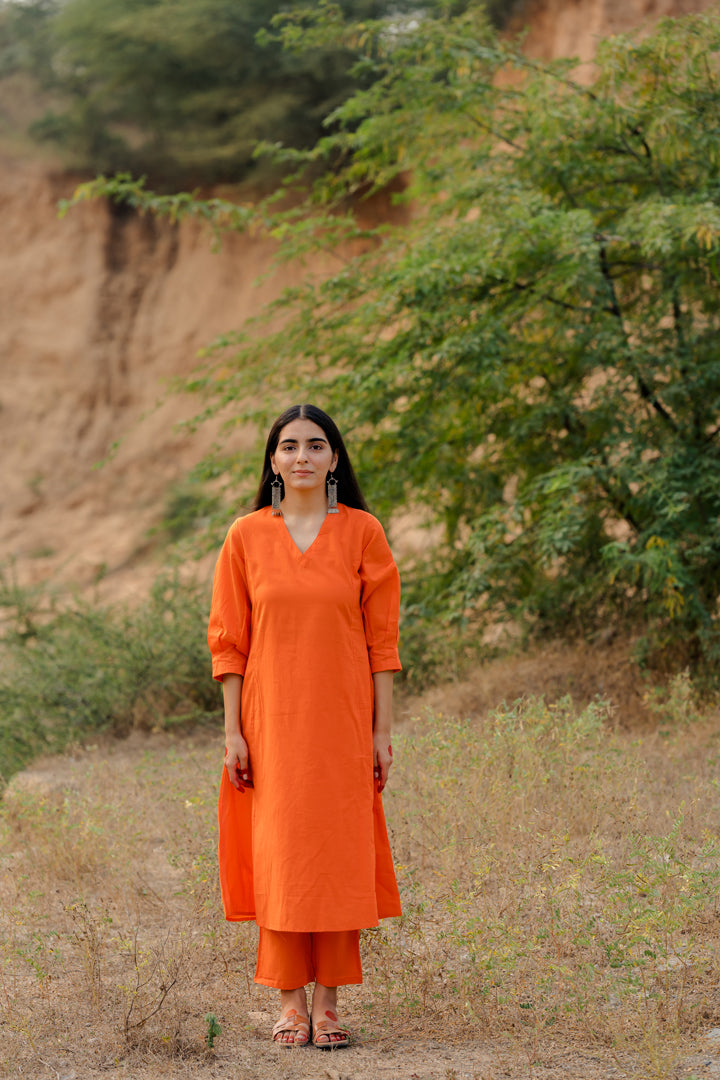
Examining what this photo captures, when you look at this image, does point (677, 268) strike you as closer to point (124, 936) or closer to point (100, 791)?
point (100, 791)

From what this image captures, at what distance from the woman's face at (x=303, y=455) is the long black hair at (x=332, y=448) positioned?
20 mm

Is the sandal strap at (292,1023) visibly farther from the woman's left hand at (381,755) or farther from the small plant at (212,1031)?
the woman's left hand at (381,755)

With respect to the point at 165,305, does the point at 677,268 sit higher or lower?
lower

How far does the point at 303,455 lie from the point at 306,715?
0.70 metres

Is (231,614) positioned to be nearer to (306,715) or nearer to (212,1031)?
(306,715)

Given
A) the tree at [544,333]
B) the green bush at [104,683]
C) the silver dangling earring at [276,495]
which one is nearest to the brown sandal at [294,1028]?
the silver dangling earring at [276,495]

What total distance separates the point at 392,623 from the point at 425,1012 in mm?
1048

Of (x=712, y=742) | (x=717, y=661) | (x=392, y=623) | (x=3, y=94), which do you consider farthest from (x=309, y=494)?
(x=3, y=94)

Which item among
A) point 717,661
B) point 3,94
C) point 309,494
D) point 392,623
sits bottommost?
point 717,661

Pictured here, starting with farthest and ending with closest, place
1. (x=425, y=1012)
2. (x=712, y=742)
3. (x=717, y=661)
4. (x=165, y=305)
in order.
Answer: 1. (x=165, y=305)
2. (x=717, y=661)
3. (x=712, y=742)
4. (x=425, y=1012)

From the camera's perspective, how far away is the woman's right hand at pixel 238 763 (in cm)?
273

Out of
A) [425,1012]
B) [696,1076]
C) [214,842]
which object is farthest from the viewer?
[214,842]

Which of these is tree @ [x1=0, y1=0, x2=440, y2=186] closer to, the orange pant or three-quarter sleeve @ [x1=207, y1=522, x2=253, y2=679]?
three-quarter sleeve @ [x1=207, y1=522, x2=253, y2=679]

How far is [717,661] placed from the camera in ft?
19.9
